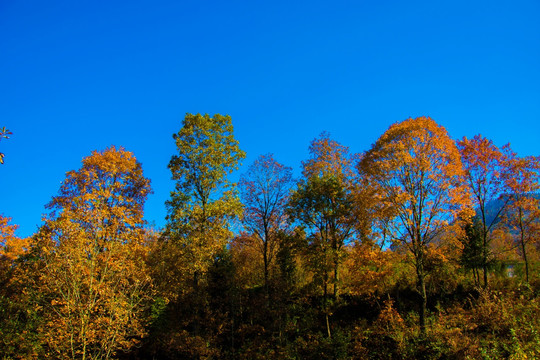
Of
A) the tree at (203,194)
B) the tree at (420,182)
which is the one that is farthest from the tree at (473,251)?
the tree at (203,194)

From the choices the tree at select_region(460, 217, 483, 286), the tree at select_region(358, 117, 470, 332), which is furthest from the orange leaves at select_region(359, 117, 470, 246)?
the tree at select_region(460, 217, 483, 286)

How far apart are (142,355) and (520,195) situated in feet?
92.1

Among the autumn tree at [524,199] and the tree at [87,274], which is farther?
the autumn tree at [524,199]

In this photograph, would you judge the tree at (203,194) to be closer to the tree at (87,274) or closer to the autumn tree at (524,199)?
the tree at (87,274)

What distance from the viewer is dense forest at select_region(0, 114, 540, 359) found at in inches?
477

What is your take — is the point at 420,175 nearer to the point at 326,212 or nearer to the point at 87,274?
the point at 326,212

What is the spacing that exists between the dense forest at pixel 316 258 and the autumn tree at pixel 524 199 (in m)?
0.08

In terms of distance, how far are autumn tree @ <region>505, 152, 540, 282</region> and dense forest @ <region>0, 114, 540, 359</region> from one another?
77mm

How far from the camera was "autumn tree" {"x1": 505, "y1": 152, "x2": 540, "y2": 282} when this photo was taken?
1798 cm

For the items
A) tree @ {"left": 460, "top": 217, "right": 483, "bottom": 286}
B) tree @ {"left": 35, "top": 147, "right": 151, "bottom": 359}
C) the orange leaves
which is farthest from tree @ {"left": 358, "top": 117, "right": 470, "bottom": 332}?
tree @ {"left": 35, "top": 147, "right": 151, "bottom": 359}

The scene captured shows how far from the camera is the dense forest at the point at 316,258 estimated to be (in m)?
12.1

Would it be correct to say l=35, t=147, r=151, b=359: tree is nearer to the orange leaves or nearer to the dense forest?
the dense forest

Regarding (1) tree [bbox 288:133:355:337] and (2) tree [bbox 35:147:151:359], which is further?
(1) tree [bbox 288:133:355:337]

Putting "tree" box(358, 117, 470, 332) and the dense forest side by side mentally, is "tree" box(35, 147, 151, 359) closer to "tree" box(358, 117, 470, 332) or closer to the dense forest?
the dense forest
